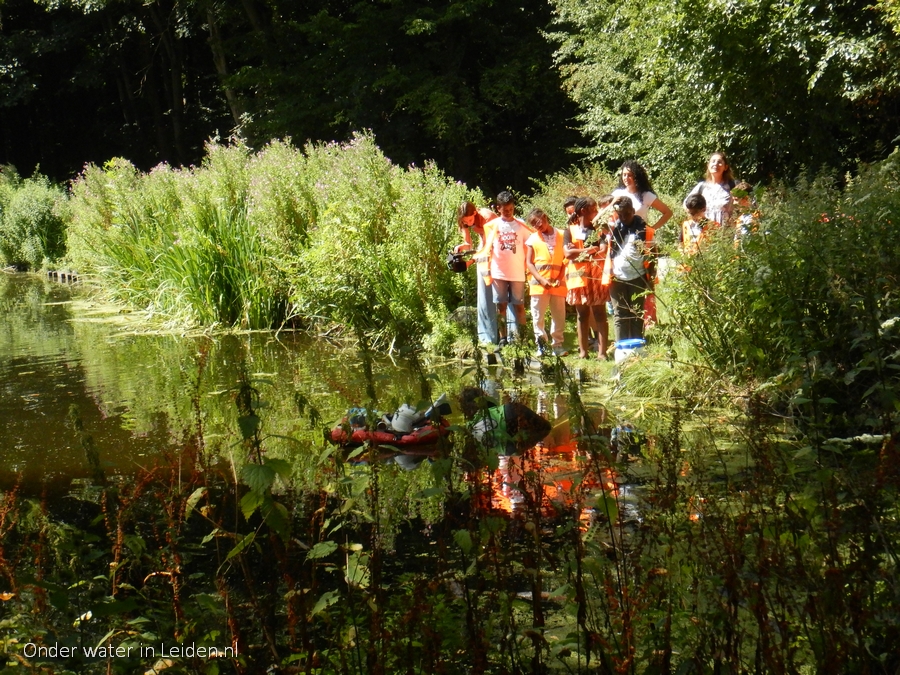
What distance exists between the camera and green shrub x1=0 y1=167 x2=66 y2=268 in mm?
29516

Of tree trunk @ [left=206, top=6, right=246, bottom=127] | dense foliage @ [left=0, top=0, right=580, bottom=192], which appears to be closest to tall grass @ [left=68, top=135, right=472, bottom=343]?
dense foliage @ [left=0, top=0, right=580, bottom=192]

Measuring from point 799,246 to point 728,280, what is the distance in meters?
1.02

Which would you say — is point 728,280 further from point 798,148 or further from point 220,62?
point 220,62

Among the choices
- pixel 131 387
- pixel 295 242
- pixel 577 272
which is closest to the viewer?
pixel 577 272

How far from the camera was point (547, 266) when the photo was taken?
11367 millimetres

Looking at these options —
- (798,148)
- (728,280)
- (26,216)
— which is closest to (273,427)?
(728,280)

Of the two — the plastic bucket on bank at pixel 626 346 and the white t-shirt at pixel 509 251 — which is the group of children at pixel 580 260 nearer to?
the white t-shirt at pixel 509 251

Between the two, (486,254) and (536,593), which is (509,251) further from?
(536,593)

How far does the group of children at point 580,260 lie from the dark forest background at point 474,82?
182 cm

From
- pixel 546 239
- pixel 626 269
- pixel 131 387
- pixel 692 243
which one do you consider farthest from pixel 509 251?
pixel 131 387

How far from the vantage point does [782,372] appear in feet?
25.0

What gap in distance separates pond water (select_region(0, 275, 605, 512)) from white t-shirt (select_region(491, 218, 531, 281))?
1.13 meters

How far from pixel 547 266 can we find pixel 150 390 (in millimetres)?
4287

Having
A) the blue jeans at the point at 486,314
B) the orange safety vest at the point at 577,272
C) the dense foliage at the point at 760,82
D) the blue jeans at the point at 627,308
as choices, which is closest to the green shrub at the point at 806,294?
the blue jeans at the point at 627,308
